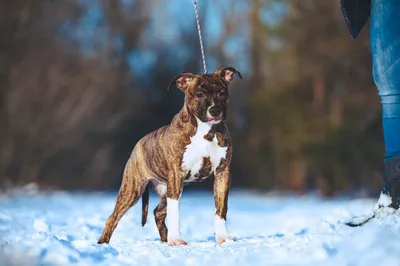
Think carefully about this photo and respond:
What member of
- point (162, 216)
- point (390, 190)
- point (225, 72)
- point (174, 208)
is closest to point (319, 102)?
point (162, 216)

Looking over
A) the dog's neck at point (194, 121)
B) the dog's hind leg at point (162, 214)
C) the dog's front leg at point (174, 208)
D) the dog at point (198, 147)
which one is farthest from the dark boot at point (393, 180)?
the dog's hind leg at point (162, 214)

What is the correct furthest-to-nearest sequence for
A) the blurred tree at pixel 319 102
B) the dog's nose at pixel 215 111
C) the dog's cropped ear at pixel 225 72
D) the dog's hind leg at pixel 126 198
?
1. the blurred tree at pixel 319 102
2. the dog's hind leg at pixel 126 198
3. the dog's cropped ear at pixel 225 72
4. the dog's nose at pixel 215 111

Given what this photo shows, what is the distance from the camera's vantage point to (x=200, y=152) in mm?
4082

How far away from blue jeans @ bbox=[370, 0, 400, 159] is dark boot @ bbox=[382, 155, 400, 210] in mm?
53

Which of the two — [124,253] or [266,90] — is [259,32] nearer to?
Result: [266,90]

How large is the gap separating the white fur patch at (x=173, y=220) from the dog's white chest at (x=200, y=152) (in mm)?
239

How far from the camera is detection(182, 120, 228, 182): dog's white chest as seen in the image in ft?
13.4

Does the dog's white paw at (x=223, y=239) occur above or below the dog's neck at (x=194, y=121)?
below

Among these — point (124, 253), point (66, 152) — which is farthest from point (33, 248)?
point (66, 152)

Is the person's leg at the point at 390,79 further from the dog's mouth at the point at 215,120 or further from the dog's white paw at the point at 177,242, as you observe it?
the dog's white paw at the point at 177,242

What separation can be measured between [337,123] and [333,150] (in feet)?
1.92

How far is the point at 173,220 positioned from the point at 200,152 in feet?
→ 1.57

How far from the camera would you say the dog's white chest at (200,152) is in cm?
408

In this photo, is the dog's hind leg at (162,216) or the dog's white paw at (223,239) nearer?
the dog's white paw at (223,239)
